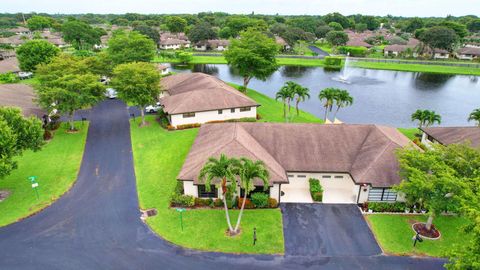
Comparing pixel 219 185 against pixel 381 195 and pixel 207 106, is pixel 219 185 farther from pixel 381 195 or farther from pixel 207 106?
pixel 207 106

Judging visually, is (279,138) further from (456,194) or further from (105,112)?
(105,112)

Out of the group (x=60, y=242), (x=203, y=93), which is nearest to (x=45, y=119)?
(x=203, y=93)

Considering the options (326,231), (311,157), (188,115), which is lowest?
(326,231)

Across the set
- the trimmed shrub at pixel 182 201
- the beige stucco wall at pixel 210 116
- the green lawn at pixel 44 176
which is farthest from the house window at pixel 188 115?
the trimmed shrub at pixel 182 201

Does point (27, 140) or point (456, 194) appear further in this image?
point (27, 140)

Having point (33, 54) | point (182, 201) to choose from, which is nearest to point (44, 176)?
point (182, 201)

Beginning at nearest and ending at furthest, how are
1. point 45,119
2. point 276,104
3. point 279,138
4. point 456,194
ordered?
point 456,194 → point 279,138 → point 45,119 → point 276,104

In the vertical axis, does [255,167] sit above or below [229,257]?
above
